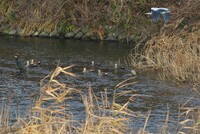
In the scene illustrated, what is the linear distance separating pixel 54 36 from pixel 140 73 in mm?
10064

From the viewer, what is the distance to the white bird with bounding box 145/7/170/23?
27.9 m

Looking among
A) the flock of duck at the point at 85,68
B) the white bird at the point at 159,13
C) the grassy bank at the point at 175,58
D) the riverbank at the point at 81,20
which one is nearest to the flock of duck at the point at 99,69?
the flock of duck at the point at 85,68

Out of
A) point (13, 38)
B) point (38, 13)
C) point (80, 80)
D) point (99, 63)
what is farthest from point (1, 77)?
point (38, 13)

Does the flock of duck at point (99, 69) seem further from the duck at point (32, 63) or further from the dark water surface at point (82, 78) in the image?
the duck at point (32, 63)

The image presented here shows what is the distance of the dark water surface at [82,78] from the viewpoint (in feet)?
50.1

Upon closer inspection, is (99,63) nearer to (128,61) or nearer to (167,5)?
(128,61)

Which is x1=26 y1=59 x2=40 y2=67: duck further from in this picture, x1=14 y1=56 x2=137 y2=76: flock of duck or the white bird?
the white bird

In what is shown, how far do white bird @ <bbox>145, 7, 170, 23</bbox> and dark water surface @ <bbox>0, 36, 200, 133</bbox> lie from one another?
204 cm

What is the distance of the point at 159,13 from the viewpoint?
94.6 ft

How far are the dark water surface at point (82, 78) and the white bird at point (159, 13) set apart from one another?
204cm

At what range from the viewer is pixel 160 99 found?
54.8 feet

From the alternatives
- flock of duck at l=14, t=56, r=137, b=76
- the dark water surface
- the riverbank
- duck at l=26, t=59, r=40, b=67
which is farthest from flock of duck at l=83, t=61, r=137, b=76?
the riverbank

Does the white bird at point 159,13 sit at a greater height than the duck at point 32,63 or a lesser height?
greater

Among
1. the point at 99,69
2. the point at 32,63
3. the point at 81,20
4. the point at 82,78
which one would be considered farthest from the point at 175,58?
the point at 81,20
